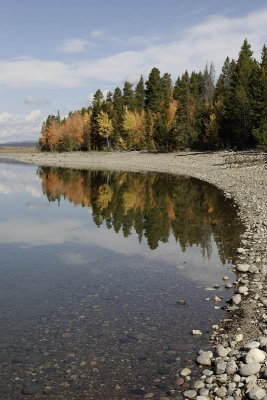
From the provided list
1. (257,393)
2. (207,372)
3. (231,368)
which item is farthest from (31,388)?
(257,393)

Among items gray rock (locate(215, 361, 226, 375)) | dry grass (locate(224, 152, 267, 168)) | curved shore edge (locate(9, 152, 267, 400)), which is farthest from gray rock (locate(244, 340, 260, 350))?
dry grass (locate(224, 152, 267, 168))

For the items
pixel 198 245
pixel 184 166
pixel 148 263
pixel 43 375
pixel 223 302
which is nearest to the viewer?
pixel 43 375

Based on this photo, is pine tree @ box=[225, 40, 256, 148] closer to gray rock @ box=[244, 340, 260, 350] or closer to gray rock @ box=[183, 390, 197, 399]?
gray rock @ box=[244, 340, 260, 350]

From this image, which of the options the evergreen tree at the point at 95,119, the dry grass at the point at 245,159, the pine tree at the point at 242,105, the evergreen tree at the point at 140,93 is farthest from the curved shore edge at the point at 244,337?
the evergreen tree at the point at 140,93

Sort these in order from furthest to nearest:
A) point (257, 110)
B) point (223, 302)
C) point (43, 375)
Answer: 1. point (257, 110)
2. point (223, 302)
3. point (43, 375)

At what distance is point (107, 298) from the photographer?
11.4 m

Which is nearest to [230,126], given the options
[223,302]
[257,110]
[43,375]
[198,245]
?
[257,110]

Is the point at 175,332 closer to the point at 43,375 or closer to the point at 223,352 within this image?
the point at 223,352

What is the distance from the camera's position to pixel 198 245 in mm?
17344

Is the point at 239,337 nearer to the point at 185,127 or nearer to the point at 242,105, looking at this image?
the point at 242,105

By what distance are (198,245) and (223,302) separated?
6512mm

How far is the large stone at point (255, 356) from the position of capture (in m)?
7.33

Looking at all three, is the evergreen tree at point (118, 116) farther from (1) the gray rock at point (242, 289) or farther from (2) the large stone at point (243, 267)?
(1) the gray rock at point (242, 289)

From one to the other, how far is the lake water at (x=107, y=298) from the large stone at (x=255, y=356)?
1.08m
